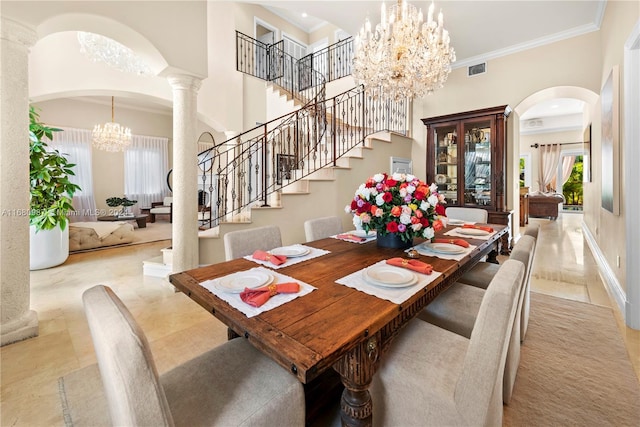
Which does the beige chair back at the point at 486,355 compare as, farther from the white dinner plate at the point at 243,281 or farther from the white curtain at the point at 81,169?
the white curtain at the point at 81,169

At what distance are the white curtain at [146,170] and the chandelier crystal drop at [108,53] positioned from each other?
4950 mm

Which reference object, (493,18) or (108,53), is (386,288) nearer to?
(493,18)

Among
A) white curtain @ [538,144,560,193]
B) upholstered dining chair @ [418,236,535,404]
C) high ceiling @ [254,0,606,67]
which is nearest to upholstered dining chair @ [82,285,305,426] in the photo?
upholstered dining chair @ [418,236,535,404]

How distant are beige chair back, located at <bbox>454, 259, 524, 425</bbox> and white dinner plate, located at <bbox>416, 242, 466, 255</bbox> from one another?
0.81 metres

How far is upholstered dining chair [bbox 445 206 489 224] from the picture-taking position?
10.8ft

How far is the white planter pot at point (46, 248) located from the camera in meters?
3.84

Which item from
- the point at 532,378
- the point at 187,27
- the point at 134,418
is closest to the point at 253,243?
the point at 134,418

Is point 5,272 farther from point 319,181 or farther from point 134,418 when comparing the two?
point 319,181

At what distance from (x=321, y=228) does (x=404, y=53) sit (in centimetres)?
184

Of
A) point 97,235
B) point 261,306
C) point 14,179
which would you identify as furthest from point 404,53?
point 97,235

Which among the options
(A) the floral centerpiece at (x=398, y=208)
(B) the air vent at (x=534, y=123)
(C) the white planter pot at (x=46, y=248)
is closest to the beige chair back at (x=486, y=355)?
(A) the floral centerpiece at (x=398, y=208)

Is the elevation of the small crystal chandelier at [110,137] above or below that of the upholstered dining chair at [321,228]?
above

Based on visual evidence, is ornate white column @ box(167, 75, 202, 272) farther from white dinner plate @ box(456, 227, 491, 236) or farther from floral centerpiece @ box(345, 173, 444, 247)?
white dinner plate @ box(456, 227, 491, 236)

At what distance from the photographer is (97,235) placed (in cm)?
518
